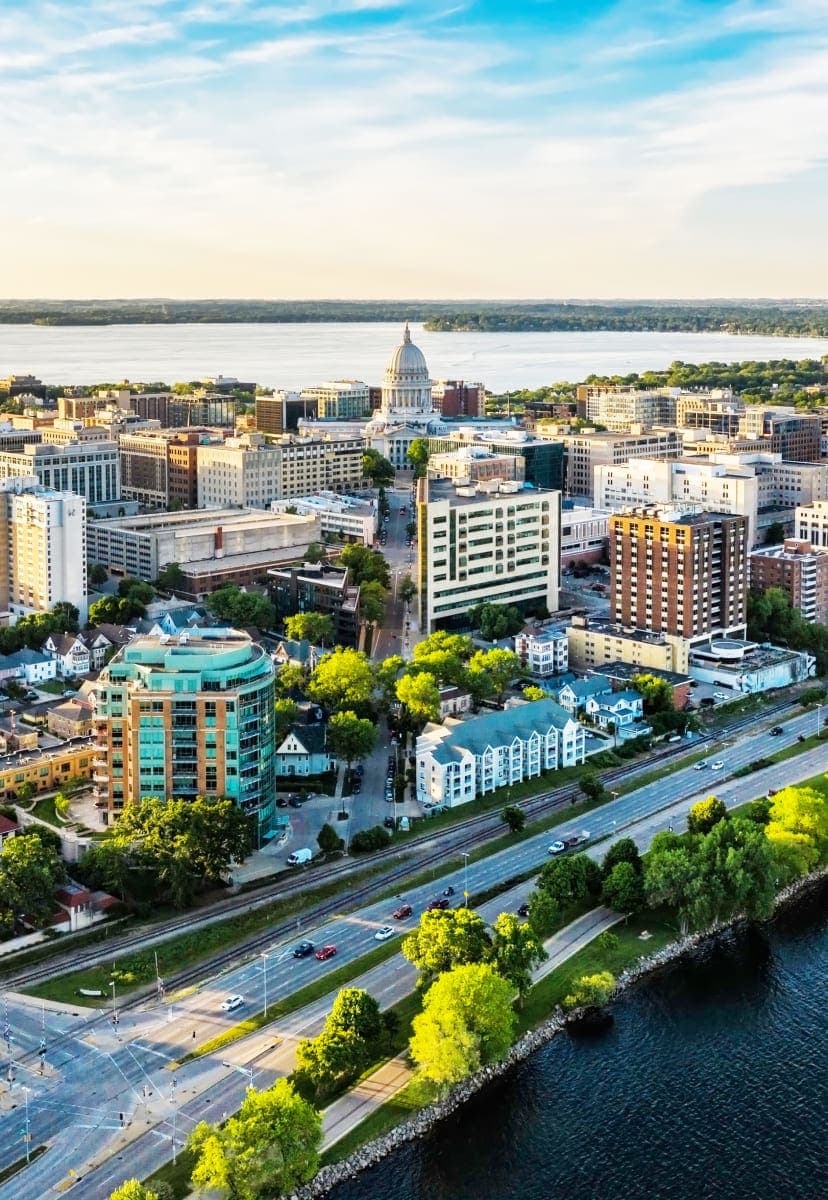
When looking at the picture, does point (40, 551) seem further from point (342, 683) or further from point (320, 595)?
point (342, 683)

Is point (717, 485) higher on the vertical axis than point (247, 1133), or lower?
higher

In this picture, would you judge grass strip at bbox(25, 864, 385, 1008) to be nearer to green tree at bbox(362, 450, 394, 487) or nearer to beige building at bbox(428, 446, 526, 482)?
beige building at bbox(428, 446, 526, 482)

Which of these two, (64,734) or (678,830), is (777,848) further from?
(64,734)

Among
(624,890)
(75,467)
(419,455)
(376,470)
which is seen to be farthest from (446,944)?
(419,455)

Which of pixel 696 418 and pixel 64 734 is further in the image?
pixel 696 418

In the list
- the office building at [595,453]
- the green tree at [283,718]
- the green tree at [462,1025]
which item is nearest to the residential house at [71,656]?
the green tree at [283,718]

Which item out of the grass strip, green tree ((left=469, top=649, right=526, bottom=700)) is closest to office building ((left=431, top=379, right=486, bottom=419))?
green tree ((left=469, top=649, right=526, bottom=700))

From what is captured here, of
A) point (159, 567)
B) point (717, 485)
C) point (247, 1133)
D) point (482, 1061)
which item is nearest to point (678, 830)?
point (482, 1061)
